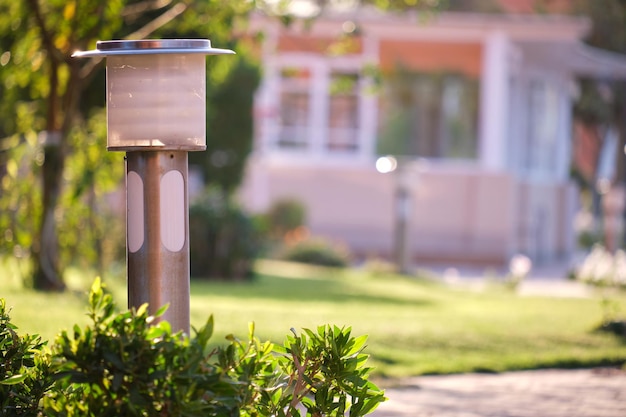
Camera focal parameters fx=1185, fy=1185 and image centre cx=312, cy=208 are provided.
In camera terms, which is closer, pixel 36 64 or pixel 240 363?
pixel 240 363

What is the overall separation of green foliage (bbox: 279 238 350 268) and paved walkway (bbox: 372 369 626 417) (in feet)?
36.4

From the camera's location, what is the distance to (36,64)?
33.3ft

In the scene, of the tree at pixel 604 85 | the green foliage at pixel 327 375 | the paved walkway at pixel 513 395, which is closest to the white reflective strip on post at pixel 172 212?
the green foliage at pixel 327 375

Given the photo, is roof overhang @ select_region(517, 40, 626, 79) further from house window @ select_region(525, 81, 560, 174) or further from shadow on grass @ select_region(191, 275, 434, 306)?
shadow on grass @ select_region(191, 275, 434, 306)

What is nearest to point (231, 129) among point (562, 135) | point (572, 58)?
point (572, 58)

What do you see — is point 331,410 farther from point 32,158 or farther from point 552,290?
point 552,290

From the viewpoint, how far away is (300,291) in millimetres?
12859

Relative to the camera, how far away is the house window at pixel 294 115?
2272cm

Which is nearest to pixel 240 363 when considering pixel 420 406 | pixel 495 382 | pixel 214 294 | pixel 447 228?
pixel 420 406

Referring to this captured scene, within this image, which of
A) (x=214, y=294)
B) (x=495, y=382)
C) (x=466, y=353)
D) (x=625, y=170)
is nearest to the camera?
(x=495, y=382)

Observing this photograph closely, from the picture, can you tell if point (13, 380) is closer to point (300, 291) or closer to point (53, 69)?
point (53, 69)

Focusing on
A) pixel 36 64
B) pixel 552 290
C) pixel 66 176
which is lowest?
pixel 552 290

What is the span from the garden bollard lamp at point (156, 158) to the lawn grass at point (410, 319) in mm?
3564

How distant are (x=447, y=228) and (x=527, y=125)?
10.7ft
